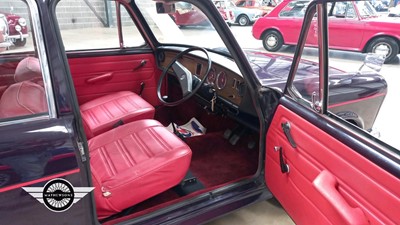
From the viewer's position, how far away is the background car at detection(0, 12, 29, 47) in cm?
136

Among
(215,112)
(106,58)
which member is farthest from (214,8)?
(106,58)

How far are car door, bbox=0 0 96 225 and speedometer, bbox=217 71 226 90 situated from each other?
3.91ft

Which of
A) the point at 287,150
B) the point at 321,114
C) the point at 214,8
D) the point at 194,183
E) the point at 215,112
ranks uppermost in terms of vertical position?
the point at 214,8

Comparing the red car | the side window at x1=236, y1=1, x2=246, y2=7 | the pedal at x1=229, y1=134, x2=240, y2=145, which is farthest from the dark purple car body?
the side window at x1=236, y1=1, x2=246, y2=7

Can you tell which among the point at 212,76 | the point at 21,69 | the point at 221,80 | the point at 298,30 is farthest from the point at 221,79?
the point at 298,30

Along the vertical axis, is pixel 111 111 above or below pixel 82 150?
below

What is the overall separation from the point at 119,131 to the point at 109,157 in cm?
26

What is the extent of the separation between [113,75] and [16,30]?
1119 millimetres

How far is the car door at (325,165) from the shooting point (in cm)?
90

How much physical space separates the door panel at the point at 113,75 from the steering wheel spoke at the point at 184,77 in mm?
500

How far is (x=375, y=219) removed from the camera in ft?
3.00

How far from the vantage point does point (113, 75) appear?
8.32 ft

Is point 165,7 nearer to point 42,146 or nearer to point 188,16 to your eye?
point 188,16

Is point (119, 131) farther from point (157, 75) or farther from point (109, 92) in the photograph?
point (157, 75)
